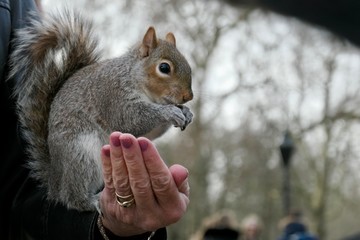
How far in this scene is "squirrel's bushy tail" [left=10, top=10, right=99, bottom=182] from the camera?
97 cm

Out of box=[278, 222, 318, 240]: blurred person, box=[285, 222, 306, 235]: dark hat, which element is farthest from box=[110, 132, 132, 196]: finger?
box=[285, 222, 306, 235]: dark hat

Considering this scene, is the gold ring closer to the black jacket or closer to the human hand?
the human hand

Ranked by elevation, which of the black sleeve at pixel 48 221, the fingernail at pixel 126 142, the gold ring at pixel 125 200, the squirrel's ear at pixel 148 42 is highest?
the squirrel's ear at pixel 148 42

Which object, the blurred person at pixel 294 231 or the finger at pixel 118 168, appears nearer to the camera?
the finger at pixel 118 168

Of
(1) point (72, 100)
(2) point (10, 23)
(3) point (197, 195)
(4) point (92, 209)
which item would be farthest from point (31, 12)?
(3) point (197, 195)

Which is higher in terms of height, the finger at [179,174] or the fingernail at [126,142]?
the fingernail at [126,142]

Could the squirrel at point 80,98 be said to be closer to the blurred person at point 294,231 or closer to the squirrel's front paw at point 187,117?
the squirrel's front paw at point 187,117

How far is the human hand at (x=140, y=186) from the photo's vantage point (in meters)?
0.61

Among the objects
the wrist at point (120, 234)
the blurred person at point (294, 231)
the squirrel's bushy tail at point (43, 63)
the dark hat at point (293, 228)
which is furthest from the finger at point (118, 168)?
the dark hat at point (293, 228)

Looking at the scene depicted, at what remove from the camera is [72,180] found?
37.6 inches

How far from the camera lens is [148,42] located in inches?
44.2

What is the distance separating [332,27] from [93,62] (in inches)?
32.3

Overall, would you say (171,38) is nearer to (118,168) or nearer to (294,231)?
(118,168)

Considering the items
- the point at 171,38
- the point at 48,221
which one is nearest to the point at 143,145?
the point at 48,221
